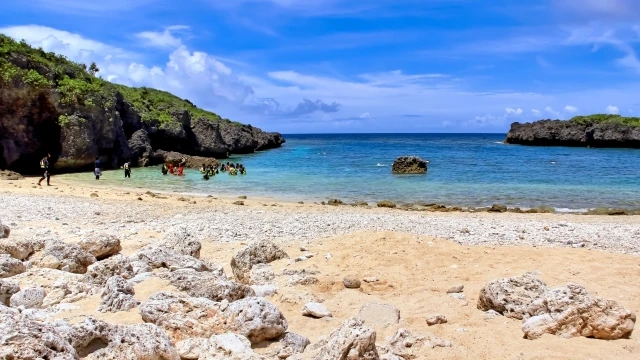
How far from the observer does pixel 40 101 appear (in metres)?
35.7

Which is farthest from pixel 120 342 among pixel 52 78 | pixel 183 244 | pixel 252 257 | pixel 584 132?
pixel 584 132

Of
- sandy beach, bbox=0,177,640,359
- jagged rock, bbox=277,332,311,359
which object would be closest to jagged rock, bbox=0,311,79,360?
sandy beach, bbox=0,177,640,359

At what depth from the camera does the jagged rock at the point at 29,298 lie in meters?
6.52

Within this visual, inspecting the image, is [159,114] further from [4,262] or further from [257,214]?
[4,262]

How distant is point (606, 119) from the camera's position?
314 feet

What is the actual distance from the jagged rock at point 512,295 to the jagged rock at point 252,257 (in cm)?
441

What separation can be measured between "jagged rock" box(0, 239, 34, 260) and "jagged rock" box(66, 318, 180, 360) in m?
4.94

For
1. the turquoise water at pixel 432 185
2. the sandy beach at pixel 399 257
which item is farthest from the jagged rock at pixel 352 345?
the turquoise water at pixel 432 185

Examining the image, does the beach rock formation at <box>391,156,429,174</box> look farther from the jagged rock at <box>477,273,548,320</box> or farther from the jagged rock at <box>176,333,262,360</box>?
the jagged rock at <box>176,333,262,360</box>

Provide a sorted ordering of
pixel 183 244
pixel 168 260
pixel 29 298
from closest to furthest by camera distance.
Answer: pixel 29 298, pixel 168 260, pixel 183 244

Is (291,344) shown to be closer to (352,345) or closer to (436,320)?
(352,345)

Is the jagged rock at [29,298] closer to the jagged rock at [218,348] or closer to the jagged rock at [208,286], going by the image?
the jagged rock at [208,286]

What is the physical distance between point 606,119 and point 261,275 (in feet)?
342

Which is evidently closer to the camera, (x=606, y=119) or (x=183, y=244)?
(x=183, y=244)
